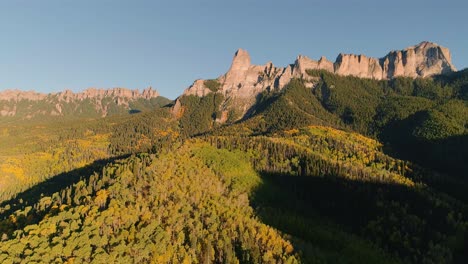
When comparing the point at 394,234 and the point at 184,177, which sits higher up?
the point at 184,177

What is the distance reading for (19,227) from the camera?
135 meters

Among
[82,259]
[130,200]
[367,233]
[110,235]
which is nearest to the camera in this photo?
[82,259]

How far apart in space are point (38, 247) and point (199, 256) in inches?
A: 1801

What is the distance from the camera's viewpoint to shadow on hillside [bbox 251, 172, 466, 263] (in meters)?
145

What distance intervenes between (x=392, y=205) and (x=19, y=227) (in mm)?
153535

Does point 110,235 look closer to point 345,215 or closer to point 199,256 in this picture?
point 199,256

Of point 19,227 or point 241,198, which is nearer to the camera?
point 19,227

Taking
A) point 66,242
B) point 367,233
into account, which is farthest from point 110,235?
point 367,233

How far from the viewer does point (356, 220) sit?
593 ft

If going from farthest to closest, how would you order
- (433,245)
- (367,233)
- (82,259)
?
(367,233)
(433,245)
(82,259)

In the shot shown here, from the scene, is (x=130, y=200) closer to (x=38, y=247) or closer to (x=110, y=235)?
(x=110, y=235)

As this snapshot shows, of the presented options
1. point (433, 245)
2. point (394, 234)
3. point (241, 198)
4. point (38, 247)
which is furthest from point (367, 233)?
point (38, 247)

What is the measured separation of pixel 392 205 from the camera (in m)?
179

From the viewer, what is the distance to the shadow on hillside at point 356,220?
144875 millimetres
